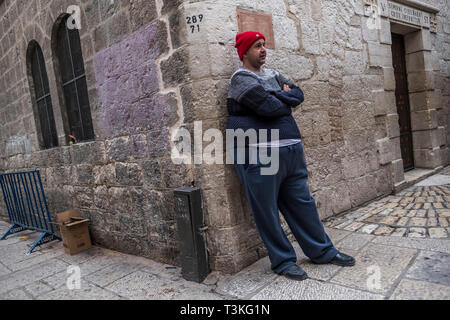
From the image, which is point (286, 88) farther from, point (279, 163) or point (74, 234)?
point (74, 234)

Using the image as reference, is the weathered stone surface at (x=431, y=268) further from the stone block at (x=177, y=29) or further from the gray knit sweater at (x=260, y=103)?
the stone block at (x=177, y=29)

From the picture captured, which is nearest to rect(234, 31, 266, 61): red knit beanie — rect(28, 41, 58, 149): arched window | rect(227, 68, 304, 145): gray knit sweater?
rect(227, 68, 304, 145): gray knit sweater

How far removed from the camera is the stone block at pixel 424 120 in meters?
5.31

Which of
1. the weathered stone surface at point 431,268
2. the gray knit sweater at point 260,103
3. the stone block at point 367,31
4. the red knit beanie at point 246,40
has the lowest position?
the weathered stone surface at point 431,268

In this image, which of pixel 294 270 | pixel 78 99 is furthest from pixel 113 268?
pixel 78 99

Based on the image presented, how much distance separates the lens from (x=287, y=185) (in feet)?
7.95

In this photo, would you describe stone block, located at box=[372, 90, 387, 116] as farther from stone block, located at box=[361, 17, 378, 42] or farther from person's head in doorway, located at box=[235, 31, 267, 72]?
person's head in doorway, located at box=[235, 31, 267, 72]

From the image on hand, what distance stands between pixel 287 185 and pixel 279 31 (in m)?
1.55

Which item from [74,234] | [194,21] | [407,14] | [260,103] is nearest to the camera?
[260,103]

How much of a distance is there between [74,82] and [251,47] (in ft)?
9.28

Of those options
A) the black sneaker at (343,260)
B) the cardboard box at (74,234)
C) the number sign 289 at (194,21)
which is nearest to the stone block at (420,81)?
Answer: the black sneaker at (343,260)

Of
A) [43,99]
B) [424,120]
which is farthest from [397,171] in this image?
[43,99]

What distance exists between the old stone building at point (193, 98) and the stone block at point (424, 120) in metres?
0.02

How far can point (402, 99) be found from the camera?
5391mm
